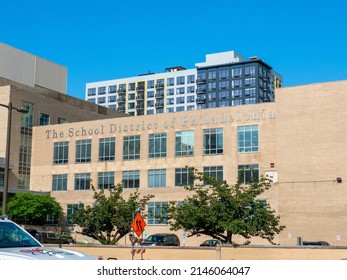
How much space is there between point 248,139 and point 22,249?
53.7 m

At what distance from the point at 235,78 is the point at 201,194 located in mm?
123169

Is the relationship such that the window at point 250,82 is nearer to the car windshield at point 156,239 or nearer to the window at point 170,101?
Result: the window at point 170,101

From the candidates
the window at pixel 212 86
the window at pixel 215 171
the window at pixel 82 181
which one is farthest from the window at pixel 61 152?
the window at pixel 212 86

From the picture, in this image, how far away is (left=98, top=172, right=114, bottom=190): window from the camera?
228 feet

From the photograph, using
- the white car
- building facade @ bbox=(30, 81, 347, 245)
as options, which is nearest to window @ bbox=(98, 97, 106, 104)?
building facade @ bbox=(30, 81, 347, 245)

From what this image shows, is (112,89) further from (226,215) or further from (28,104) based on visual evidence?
(226,215)

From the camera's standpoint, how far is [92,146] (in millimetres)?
71438

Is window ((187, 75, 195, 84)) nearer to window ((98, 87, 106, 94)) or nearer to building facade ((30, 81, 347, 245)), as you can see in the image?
window ((98, 87, 106, 94))

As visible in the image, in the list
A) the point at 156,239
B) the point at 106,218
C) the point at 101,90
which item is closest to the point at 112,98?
the point at 101,90

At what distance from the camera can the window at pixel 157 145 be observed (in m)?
66.6

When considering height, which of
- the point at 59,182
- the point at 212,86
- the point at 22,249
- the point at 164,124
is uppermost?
the point at 212,86

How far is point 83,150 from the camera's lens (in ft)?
237

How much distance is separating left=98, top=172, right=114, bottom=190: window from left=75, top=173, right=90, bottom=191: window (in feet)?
5.22

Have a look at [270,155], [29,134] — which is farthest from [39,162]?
[270,155]
